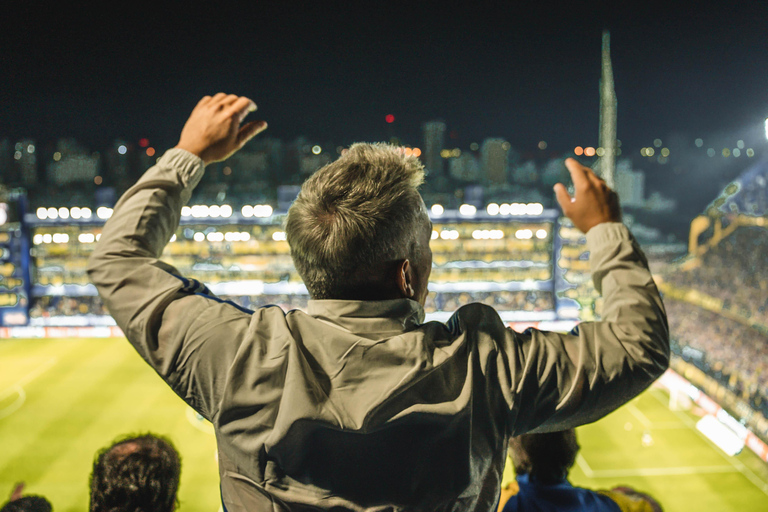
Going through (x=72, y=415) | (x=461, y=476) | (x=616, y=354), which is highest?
(x=616, y=354)

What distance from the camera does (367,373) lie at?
32.2 inches

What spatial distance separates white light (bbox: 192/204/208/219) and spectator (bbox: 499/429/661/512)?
2190 centimetres

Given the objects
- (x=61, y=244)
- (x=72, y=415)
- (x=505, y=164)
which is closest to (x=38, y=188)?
(x=61, y=244)

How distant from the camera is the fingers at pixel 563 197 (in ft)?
4.18

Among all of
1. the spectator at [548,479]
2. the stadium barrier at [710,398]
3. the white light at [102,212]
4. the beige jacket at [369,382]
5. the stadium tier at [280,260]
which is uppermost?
the beige jacket at [369,382]

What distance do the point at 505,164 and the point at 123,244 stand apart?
Answer: 1138 inches

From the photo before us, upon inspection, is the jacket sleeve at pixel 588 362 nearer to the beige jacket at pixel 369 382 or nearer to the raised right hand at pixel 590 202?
the beige jacket at pixel 369 382

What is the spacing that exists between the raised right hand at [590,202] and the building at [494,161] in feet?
89.7

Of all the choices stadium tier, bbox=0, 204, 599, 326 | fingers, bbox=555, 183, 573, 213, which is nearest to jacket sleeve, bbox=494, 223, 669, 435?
fingers, bbox=555, 183, 573, 213

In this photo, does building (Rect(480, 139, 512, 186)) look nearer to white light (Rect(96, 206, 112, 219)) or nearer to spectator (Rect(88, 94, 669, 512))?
white light (Rect(96, 206, 112, 219))

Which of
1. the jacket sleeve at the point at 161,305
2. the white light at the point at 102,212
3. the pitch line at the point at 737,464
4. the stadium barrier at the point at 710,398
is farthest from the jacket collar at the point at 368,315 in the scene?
the white light at the point at 102,212

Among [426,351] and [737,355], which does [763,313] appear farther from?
[426,351]

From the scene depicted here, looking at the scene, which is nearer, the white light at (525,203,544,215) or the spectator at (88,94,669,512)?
the spectator at (88,94,669,512)

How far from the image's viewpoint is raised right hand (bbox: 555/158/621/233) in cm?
117
